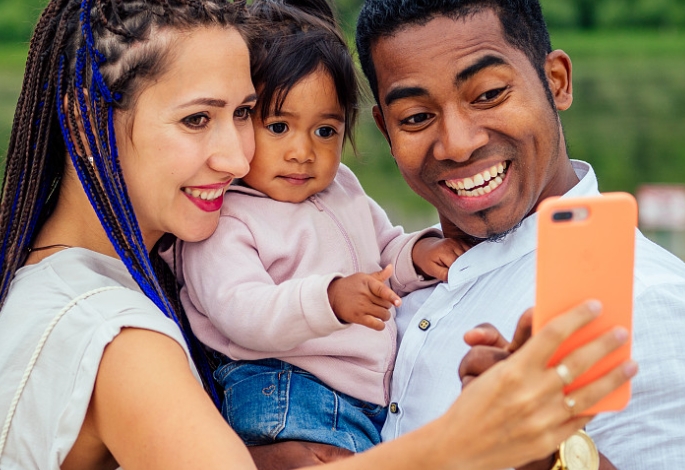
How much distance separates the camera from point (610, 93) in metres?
21.9

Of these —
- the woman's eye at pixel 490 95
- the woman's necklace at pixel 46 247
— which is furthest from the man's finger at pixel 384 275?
the woman's necklace at pixel 46 247

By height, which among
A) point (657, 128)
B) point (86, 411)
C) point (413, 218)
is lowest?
point (657, 128)

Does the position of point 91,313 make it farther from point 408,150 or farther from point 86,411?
point 408,150

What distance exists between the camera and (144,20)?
7.68ft

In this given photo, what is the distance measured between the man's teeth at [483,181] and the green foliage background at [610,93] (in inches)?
388

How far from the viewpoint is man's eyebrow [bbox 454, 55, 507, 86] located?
2395 mm

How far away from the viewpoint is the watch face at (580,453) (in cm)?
189

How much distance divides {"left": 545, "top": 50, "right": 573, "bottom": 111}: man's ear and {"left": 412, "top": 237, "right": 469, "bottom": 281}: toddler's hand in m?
0.47

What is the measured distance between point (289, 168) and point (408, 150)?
351mm

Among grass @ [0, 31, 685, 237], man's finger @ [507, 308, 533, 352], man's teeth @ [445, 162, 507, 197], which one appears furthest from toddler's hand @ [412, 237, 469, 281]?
grass @ [0, 31, 685, 237]

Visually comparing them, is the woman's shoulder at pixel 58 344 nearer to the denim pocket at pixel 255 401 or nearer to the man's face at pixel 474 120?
the denim pocket at pixel 255 401

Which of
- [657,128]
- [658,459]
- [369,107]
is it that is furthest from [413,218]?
[658,459]

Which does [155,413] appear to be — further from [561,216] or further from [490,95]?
[490,95]

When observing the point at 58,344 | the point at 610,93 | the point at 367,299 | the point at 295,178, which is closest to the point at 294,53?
the point at 295,178
